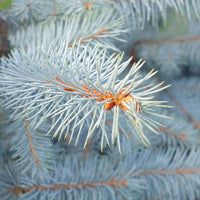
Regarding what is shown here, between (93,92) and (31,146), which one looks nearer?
(93,92)

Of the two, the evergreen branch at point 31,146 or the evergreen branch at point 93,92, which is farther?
the evergreen branch at point 31,146

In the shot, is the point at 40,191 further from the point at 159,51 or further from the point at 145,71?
the point at 159,51

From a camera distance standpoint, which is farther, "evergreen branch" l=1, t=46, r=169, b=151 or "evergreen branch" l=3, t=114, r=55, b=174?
"evergreen branch" l=3, t=114, r=55, b=174

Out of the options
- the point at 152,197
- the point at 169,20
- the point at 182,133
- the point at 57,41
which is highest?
the point at 169,20

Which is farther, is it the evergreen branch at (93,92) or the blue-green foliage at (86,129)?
the blue-green foliage at (86,129)

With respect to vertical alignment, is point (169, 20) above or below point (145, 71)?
above

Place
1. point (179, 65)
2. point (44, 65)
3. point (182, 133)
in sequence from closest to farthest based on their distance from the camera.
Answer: point (44, 65), point (182, 133), point (179, 65)

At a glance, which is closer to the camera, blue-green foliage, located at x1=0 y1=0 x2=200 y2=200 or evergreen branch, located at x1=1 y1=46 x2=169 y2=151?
evergreen branch, located at x1=1 y1=46 x2=169 y2=151

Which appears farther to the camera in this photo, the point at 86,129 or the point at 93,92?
the point at 86,129

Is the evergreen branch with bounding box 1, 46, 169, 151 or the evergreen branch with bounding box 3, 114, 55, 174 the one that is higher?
the evergreen branch with bounding box 1, 46, 169, 151

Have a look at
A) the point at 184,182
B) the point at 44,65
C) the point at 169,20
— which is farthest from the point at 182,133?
the point at 44,65

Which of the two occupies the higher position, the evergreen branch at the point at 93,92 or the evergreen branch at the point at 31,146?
the evergreen branch at the point at 93,92
